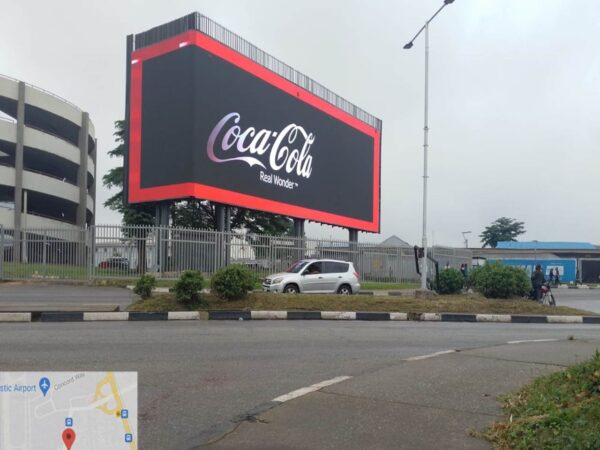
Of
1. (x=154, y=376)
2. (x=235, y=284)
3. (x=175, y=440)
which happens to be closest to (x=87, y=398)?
(x=175, y=440)

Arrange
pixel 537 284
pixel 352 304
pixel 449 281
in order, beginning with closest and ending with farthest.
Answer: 1. pixel 352 304
2. pixel 449 281
3. pixel 537 284

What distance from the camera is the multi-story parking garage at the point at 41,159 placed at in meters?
38.8

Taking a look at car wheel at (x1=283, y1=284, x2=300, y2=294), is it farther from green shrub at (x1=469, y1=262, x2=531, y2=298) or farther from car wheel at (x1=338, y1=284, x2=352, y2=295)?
green shrub at (x1=469, y1=262, x2=531, y2=298)

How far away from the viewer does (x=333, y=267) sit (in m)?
20.1

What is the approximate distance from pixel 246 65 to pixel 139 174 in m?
7.54

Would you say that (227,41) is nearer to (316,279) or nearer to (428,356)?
(316,279)

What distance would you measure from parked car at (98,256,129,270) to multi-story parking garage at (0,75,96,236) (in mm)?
17306

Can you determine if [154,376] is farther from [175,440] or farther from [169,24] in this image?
[169,24]

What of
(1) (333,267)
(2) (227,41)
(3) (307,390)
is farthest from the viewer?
(2) (227,41)

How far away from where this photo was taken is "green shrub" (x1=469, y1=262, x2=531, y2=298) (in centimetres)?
1805

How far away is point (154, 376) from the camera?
6.93 m

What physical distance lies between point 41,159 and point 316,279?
1261 inches

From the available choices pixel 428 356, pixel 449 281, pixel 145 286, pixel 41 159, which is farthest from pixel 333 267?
pixel 41 159

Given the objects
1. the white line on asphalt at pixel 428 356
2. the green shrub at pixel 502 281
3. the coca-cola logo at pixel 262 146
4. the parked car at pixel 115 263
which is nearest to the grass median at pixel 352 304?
the green shrub at pixel 502 281
